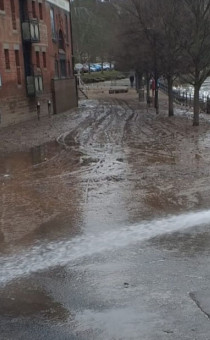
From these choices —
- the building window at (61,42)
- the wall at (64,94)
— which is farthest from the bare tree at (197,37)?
the building window at (61,42)

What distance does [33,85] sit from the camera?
2914 centimetres

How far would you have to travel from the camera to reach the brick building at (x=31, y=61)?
25766mm

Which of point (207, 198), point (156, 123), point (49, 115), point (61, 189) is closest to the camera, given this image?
point (207, 198)

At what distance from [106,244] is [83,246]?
377 millimetres

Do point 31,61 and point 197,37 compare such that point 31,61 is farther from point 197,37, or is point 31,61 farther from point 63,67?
point 197,37

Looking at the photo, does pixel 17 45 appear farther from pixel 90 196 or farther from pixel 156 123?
pixel 90 196

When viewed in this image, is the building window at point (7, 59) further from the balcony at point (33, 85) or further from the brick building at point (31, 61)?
the balcony at point (33, 85)

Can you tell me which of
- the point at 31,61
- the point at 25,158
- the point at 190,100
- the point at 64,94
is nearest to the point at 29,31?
the point at 31,61

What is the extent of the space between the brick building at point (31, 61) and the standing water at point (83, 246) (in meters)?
17.1

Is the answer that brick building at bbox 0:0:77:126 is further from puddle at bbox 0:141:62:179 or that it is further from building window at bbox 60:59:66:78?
puddle at bbox 0:141:62:179

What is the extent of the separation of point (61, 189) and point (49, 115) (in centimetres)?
2009

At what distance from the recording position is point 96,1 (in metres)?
69.8

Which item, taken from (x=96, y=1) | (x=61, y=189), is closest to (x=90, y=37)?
(x=96, y=1)

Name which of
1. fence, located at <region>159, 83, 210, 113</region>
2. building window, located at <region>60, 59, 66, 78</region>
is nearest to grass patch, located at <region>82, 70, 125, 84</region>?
fence, located at <region>159, 83, 210, 113</region>
